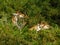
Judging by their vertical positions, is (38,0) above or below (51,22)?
above

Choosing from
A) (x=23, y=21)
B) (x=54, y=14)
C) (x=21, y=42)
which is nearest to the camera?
(x=21, y=42)

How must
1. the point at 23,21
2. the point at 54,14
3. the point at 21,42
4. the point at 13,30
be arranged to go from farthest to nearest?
the point at 54,14, the point at 23,21, the point at 13,30, the point at 21,42

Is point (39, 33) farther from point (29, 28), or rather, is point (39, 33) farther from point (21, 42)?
point (21, 42)

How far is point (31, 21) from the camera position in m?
8.30

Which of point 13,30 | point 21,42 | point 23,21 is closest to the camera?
point 21,42

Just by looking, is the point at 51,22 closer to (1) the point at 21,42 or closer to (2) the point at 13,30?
(2) the point at 13,30

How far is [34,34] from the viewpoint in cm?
760

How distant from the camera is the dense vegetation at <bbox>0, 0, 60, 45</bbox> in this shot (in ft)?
22.6

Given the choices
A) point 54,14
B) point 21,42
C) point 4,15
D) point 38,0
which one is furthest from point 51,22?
point 21,42

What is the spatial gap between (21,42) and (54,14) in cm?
233

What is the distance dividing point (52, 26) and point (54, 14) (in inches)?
20.8

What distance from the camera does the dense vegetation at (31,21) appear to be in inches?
271

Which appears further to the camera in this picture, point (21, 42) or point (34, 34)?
point (34, 34)

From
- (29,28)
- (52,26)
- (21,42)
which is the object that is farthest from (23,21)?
(21,42)
